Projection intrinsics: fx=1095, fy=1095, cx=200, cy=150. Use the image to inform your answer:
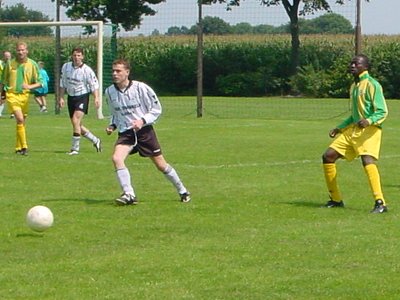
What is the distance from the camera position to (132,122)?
13117 millimetres

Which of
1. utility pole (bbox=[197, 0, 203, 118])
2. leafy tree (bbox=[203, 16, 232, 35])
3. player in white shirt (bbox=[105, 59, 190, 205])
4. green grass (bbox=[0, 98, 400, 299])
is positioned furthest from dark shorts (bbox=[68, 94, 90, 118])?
leafy tree (bbox=[203, 16, 232, 35])

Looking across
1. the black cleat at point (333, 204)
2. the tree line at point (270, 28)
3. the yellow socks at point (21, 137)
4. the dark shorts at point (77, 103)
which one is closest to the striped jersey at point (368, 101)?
the black cleat at point (333, 204)

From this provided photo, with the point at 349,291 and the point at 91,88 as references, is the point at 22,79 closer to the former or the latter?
the point at 91,88

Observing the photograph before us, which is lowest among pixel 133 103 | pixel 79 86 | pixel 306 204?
pixel 306 204

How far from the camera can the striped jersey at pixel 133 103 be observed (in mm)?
13117

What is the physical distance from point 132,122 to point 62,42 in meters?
24.8

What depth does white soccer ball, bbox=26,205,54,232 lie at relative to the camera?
34.9 ft

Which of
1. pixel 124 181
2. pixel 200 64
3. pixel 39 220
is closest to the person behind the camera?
pixel 39 220

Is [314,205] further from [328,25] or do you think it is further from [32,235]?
[328,25]

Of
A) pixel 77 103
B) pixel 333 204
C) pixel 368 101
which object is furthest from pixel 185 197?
pixel 77 103

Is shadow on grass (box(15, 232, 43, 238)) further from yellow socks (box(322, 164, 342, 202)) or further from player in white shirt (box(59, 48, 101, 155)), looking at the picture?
player in white shirt (box(59, 48, 101, 155))

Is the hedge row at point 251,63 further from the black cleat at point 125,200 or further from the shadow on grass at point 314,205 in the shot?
the black cleat at point 125,200

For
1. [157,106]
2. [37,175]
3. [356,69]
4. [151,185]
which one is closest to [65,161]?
[37,175]

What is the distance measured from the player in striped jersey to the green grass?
43 centimetres
